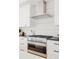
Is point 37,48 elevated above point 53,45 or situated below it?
below

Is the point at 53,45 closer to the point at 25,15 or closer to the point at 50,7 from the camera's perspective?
the point at 50,7

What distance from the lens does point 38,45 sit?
425 cm

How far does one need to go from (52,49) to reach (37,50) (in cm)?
108

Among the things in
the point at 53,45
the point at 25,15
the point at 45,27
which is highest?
the point at 25,15

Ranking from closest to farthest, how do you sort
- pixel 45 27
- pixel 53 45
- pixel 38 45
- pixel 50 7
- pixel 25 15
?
pixel 53 45 → pixel 38 45 → pixel 50 7 → pixel 45 27 → pixel 25 15

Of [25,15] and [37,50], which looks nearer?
[37,50]

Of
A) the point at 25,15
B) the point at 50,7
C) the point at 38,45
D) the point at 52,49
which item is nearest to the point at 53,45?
the point at 52,49

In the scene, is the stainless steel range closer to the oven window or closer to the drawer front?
the oven window

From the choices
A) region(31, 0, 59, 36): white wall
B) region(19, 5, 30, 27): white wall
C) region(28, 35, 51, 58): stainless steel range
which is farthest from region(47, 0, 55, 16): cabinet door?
region(19, 5, 30, 27): white wall

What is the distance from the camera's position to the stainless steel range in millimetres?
3879
